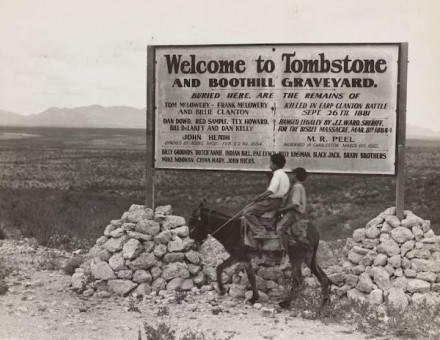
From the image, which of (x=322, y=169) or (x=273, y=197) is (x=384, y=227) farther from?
(x=273, y=197)

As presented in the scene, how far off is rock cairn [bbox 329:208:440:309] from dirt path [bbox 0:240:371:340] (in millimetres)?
1382

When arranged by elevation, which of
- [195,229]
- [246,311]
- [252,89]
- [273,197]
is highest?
[252,89]

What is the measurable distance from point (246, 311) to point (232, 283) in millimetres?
1073

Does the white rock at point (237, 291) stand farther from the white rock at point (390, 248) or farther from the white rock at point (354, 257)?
the white rock at point (390, 248)

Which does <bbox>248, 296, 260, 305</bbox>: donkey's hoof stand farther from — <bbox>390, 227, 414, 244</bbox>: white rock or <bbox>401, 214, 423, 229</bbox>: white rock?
<bbox>401, 214, 423, 229</bbox>: white rock

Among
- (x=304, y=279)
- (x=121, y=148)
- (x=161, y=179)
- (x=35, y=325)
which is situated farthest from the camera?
(x=121, y=148)

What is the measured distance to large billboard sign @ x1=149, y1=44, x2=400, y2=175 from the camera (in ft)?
32.7

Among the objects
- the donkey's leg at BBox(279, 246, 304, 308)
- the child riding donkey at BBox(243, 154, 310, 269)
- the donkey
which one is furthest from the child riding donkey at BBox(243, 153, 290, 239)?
the donkey's leg at BBox(279, 246, 304, 308)

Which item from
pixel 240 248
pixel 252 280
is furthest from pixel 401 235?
pixel 240 248

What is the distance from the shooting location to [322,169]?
10.1m

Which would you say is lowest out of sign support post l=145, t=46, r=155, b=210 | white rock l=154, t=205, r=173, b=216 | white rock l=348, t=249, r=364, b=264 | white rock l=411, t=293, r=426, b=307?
white rock l=411, t=293, r=426, b=307

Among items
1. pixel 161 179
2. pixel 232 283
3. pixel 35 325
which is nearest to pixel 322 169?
A: pixel 232 283

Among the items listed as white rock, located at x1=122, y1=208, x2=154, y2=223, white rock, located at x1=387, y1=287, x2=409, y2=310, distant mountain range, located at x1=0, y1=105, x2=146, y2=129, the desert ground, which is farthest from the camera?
distant mountain range, located at x1=0, y1=105, x2=146, y2=129

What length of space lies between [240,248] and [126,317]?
7.29 feet
